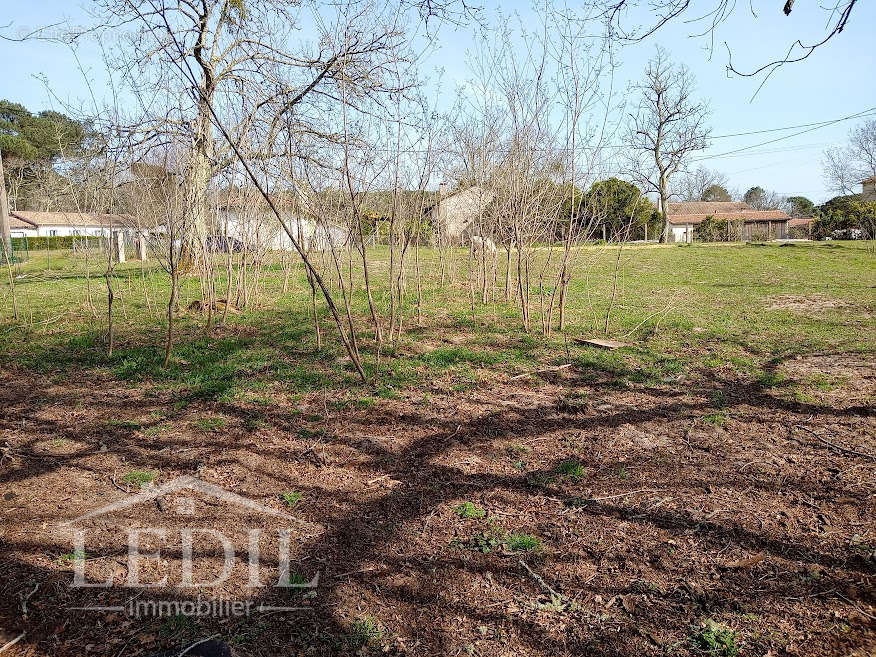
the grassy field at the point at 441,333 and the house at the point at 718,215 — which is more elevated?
the house at the point at 718,215

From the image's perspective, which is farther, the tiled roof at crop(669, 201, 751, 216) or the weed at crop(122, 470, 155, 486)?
the tiled roof at crop(669, 201, 751, 216)

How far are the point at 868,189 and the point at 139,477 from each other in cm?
4766

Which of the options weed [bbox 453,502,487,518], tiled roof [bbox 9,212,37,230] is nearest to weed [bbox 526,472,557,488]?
weed [bbox 453,502,487,518]

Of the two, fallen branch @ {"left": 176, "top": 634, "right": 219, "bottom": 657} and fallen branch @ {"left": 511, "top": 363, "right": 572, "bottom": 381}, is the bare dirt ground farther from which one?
fallen branch @ {"left": 511, "top": 363, "right": 572, "bottom": 381}

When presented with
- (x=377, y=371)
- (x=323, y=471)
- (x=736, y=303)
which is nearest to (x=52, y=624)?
(x=323, y=471)

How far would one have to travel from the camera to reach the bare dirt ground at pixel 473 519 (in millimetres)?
2096

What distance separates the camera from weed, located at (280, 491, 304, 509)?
307 centimetres

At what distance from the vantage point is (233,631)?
6.81ft

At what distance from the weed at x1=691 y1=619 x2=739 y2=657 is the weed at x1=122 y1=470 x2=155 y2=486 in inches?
115

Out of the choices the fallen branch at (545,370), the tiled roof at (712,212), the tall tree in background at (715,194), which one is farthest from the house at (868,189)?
the fallen branch at (545,370)

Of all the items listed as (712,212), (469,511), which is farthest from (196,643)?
(712,212)

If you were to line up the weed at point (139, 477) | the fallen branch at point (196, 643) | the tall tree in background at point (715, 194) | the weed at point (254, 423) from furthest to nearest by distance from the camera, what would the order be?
the tall tree in background at point (715, 194), the weed at point (254, 423), the weed at point (139, 477), the fallen branch at point (196, 643)

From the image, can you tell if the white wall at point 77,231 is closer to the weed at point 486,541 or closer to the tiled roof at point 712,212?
the weed at point 486,541

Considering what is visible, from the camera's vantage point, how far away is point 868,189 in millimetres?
37500
